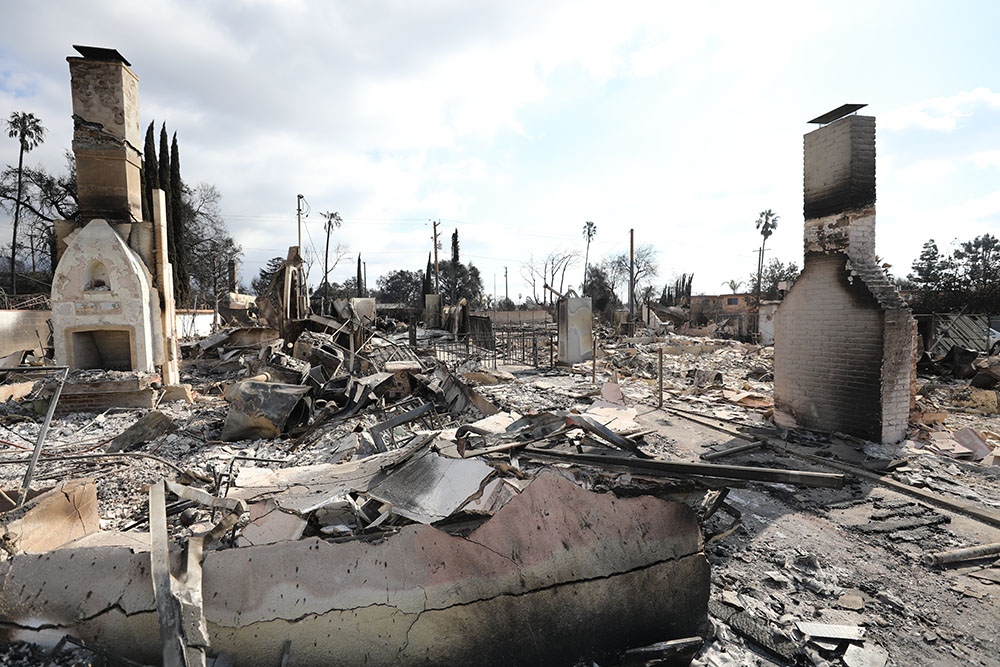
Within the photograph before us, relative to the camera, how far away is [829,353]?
259 inches

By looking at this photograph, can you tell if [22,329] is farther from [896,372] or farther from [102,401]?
[896,372]

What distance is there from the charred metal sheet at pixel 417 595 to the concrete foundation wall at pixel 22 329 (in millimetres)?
18425

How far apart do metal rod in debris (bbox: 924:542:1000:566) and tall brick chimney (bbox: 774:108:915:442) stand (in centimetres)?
277

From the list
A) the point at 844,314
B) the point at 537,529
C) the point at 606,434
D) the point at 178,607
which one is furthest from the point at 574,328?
the point at 178,607

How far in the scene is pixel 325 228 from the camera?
42781 millimetres

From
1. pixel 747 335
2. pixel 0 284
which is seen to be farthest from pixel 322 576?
pixel 0 284

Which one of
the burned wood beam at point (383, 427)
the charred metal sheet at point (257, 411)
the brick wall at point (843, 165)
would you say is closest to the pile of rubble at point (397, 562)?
the burned wood beam at point (383, 427)

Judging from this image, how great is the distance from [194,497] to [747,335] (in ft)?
91.4

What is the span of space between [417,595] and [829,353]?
671 centimetres

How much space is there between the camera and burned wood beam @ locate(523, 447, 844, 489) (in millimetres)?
2805

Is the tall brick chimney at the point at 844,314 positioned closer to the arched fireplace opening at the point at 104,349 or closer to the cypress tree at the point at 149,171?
the arched fireplace opening at the point at 104,349

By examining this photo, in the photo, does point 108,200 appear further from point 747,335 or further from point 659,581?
point 747,335

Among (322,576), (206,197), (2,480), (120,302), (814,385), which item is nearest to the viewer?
(322,576)

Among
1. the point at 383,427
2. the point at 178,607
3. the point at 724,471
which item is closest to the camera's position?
the point at 178,607
